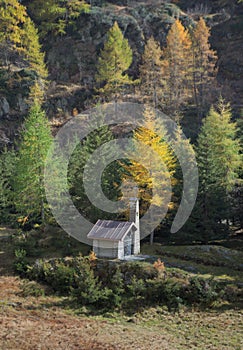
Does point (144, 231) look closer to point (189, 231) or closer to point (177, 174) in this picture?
point (189, 231)

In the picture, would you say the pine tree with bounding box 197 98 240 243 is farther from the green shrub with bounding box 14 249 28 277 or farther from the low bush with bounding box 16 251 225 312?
the green shrub with bounding box 14 249 28 277

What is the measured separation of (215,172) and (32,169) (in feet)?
51.4

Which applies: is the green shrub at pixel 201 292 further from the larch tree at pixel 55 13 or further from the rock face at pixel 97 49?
the larch tree at pixel 55 13

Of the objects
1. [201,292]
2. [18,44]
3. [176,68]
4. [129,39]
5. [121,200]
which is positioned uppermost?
[129,39]

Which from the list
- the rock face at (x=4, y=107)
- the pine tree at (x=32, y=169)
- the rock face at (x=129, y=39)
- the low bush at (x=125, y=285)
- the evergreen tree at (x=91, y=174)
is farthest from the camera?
the rock face at (x=129, y=39)

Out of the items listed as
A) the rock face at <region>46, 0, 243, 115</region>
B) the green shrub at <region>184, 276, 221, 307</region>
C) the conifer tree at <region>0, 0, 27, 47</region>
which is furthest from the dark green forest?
the rock face at <region>46, 0, 243, 115</region>

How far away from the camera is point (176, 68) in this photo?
5156cm

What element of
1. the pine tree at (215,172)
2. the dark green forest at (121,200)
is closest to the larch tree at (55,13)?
the dark green forest at (121,200)

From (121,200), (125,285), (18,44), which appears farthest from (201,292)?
(18,44)

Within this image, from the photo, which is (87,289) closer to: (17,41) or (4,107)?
(4,107)

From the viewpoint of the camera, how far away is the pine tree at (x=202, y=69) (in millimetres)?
51281

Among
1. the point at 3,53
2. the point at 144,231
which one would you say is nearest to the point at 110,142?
the point at 144,231

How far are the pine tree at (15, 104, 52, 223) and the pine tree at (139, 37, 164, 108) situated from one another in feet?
77.3

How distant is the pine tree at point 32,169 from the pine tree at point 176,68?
941 inches
